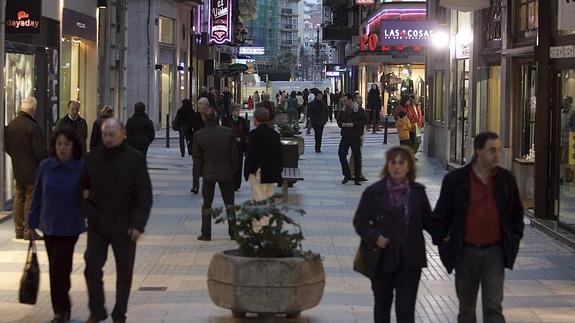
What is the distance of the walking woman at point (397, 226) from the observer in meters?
7.59

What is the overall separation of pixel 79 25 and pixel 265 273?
1627 cm

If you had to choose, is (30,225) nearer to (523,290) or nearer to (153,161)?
(523,290)

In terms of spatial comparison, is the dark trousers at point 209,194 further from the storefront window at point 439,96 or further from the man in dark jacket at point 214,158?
the storefront window at point 439,96

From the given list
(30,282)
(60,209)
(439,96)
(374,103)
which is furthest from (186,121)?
(60,209)

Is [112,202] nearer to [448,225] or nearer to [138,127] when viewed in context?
[448,225]

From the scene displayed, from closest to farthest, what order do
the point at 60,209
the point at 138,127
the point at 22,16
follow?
1. the point at 60,209
2. the point at 22,16
3. the point at 138,127

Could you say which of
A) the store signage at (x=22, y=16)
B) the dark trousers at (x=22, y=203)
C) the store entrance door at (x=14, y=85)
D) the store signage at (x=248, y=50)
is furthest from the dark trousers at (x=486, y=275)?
the store signage at (x=248, y=50)

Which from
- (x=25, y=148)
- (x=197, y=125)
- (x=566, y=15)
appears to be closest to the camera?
(x=25, y=148)

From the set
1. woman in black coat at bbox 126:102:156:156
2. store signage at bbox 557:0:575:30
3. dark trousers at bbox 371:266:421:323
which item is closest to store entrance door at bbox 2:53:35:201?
woman in black coat at bbox 126:102:156:156

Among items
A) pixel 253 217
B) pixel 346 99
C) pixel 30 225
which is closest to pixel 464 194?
pixel 253 217

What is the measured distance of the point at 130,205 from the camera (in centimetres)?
843

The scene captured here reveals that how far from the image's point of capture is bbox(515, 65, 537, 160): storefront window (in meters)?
17.1

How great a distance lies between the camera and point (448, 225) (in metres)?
7.76

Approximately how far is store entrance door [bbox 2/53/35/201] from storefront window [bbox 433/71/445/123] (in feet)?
40.7
